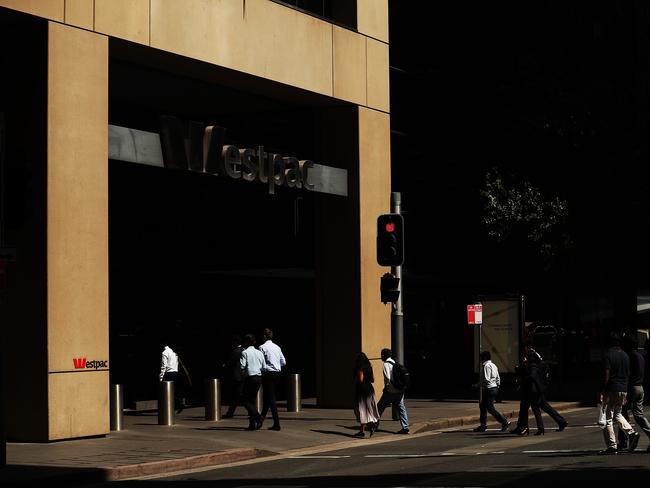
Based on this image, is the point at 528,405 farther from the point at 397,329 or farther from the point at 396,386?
the point at 397,329

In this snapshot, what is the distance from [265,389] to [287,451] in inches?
146

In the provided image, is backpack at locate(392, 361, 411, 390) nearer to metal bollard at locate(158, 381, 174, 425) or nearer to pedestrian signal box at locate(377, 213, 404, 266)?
pedestrian signal box at locate(377, 213, 404, 266)

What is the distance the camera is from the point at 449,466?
1666 cm

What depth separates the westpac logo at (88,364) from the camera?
2078cm

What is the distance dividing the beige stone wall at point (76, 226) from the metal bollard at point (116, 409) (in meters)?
1.54

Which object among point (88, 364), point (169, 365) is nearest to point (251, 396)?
point (169, 365)

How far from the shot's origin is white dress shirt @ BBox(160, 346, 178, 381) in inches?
1008

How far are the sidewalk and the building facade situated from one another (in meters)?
1.05

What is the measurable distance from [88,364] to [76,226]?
2338mm
